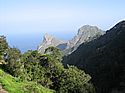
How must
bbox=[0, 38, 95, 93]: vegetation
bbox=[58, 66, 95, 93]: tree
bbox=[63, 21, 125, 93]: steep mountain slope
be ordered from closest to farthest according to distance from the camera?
bbox=[0, 38, 95, 93]: vegetation < bbox=[58, 66, 95, 93]: tree < bbox=[63, 21, 125, 93]: steep mountain slope

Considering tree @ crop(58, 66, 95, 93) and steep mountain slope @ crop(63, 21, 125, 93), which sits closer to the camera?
tree @ crop(58, 66, 95, 93)

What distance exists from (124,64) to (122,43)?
1673cm

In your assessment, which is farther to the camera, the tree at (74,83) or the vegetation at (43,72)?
the tree at (74,83)

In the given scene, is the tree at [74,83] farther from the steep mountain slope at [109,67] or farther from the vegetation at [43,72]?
the steep mountain slope at [109,67]

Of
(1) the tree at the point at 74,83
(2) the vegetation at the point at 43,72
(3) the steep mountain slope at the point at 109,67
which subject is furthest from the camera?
(3) the steep mountain slope at the point at 109,67

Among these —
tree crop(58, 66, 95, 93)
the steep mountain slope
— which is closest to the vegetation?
tree crop(58, 66, 95, 93)

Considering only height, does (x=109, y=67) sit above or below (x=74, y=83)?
above

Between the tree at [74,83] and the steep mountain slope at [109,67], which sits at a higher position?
the steep mountain slope at [109,67]

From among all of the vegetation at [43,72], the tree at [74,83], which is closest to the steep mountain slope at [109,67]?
the vegetation at [43,72]

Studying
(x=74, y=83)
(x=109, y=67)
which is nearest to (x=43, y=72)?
(x=74, y=83)

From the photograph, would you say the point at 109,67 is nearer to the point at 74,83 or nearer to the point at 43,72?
the point at 43,72

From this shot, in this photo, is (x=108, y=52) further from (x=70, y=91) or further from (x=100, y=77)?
(x=70, y=91)

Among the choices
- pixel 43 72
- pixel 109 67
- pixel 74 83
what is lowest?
pixel 74 83

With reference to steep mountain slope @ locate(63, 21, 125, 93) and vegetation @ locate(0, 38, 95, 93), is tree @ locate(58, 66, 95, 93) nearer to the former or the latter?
vegetation @ locate(0, 38, 95, 93)
